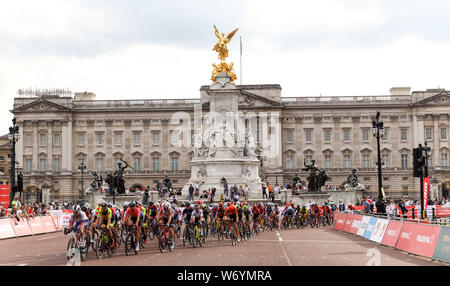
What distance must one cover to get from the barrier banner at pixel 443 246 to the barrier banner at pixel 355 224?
37.4 ft

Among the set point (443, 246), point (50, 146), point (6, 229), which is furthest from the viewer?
point (50, 146)

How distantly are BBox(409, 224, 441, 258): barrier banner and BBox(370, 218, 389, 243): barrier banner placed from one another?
3.92m

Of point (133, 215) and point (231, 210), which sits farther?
point (231, 210)

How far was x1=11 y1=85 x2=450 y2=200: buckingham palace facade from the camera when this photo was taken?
10231 cm

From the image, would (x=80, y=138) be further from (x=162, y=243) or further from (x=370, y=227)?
(x=162, y=243)

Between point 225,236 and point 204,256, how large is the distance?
941cm

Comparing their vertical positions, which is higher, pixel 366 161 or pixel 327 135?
pixel 327 135

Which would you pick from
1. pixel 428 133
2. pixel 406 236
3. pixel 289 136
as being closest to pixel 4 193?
pixel 406 236

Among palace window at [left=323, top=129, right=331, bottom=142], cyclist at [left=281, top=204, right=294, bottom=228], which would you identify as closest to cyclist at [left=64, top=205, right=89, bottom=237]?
cyclist at [left=281, top=204, right=294, bottom=228]

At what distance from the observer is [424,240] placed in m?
20.9

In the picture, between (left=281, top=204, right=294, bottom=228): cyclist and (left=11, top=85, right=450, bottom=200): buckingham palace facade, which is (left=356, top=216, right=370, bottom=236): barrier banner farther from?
(left=11, top=85, right=450, bottom=200): buckingham palace facade

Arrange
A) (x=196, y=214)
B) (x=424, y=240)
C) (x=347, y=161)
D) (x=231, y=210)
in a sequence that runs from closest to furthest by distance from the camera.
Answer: (x=424, y=240)
(x=196, y=214)
(x=231, y=210)
(x=347, y=161)

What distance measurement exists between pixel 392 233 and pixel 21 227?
20059 millimetres
